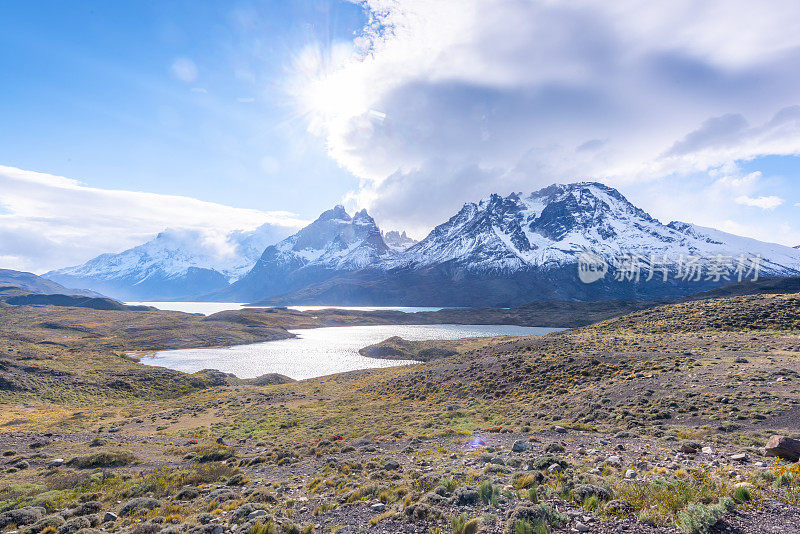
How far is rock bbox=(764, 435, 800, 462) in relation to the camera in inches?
450

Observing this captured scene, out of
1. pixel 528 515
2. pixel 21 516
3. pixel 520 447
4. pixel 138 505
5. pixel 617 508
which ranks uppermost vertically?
pixel 617 508

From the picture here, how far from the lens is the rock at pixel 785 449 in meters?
11.4

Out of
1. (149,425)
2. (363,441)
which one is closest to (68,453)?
(149,425)

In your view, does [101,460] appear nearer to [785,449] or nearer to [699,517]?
[699,517]

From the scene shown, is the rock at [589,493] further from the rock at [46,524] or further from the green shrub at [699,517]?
the rock at [46,524]

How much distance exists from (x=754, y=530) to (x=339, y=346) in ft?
413

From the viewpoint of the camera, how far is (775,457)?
37.9 feet

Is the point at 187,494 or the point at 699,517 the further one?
the point at 187,494

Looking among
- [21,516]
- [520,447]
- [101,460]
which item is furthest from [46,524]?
[520,447]

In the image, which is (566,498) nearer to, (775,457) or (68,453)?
(775,457)

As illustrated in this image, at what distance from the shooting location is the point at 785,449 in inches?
453

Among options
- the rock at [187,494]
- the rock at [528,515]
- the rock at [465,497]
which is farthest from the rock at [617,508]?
the rock at [187,494]

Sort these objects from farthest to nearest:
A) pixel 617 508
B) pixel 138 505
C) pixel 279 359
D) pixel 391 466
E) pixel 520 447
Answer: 1. pixel 279 359
2. pixel 520 447
3. pixel 391 466
4. pixel 138 505
5. pixel 617 508

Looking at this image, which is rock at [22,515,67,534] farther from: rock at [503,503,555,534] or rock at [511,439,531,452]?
rock at [511,439,531,452]
